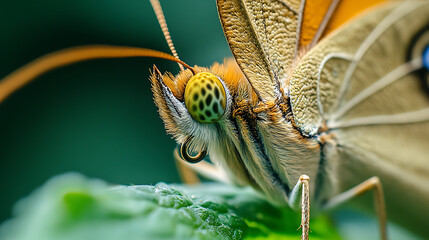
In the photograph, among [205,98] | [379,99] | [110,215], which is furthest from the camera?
[379,99]

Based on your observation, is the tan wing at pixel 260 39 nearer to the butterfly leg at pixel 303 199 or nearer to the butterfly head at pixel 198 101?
the butterfly head at pixel 198 101

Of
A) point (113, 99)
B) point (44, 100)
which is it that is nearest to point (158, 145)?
point (113, 99)

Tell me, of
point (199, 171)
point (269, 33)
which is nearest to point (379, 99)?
point (269, 33)

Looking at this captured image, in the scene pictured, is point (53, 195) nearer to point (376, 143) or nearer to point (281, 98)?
point (281, 98)

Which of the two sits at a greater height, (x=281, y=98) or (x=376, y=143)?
(x=281, y=98)

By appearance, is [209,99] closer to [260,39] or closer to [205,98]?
[205,98]

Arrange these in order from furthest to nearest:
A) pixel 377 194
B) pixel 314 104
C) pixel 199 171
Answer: pixel 199 171 → pixel 314 104 → pixel 377 194

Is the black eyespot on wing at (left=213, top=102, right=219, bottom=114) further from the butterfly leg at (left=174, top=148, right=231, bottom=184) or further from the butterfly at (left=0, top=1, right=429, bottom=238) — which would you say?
the butterfly leg at (left=174, top=148, right=231, bottom=184)
